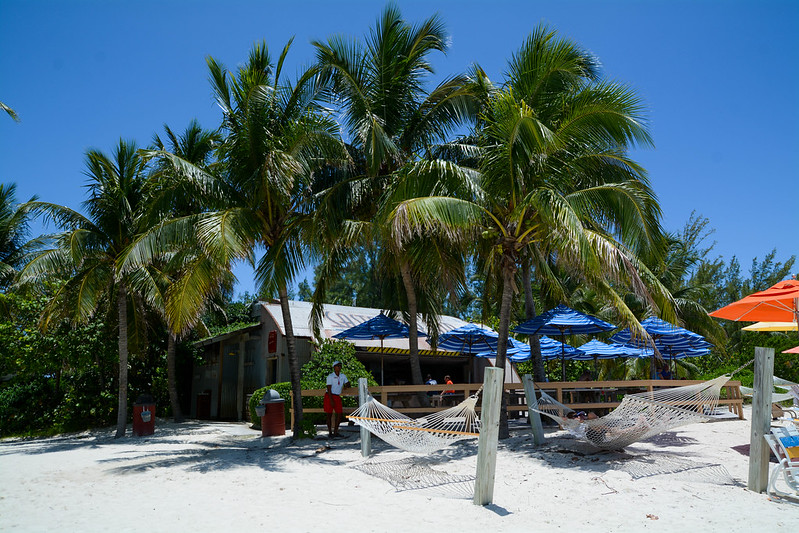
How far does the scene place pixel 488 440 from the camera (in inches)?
223

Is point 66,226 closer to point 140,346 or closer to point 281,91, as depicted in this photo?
point 140,346

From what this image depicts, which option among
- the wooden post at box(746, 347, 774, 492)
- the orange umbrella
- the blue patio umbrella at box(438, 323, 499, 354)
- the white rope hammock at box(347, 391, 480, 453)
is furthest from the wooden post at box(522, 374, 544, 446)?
the blue patio umbrella at box(438, 323, 499, 354)

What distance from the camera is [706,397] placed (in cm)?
670

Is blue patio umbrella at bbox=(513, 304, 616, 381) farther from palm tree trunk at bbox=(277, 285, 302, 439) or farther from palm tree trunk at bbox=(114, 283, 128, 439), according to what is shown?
palm tree trunk at bbox=(114, 283, 128, 439)

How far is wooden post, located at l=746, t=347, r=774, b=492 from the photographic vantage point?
5.82 meters

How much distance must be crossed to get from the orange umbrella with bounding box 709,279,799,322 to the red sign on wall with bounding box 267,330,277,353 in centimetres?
1023

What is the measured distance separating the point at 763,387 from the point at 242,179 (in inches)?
331

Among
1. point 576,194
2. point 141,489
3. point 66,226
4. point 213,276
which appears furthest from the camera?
point 66,226

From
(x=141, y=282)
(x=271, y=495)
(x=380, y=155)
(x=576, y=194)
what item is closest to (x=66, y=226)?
(x=141, y=282)

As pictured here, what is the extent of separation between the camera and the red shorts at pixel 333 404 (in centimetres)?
1054

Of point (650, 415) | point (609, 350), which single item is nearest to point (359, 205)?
point (650, 415)

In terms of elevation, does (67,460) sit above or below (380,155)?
below

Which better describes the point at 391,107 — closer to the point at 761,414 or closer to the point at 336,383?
the point at 336,383

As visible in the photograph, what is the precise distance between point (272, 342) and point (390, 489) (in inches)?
365
